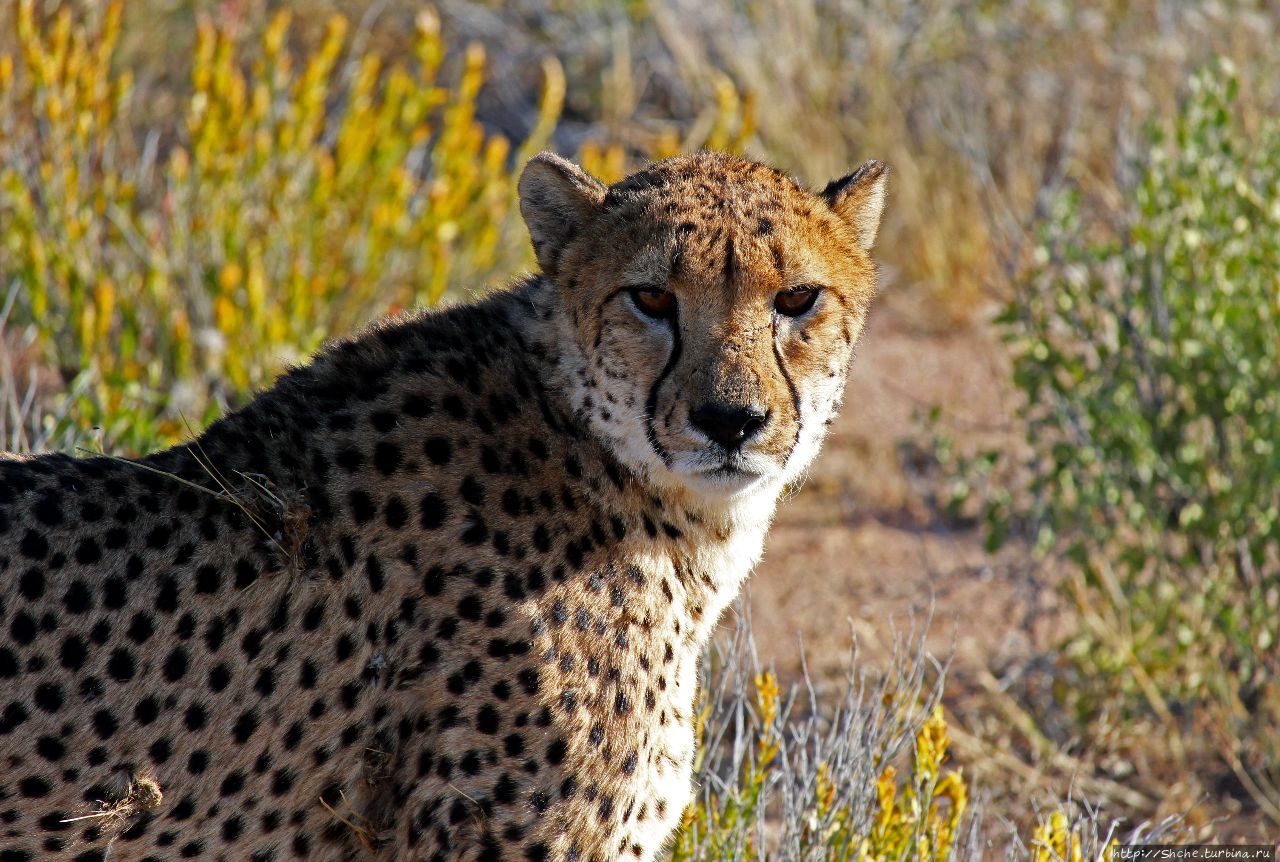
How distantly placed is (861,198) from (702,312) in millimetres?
529

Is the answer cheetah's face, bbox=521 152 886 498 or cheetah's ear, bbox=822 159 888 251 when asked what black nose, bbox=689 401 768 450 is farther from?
cheetah's ear, bbox=822 159 888 251

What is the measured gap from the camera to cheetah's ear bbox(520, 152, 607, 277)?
259cm

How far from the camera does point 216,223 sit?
4621mm

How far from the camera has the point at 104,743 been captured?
2.21 m

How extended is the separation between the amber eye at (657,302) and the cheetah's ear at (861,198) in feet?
1.45

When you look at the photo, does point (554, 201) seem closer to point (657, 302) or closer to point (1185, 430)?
point (657, 302)

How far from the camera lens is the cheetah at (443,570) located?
2.23 metres

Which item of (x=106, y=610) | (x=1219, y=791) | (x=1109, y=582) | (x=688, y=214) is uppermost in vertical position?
(x=688, y=214)

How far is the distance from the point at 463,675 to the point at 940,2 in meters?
6.46

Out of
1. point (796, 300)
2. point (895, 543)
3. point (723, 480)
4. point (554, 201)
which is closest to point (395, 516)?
point (723, 480)

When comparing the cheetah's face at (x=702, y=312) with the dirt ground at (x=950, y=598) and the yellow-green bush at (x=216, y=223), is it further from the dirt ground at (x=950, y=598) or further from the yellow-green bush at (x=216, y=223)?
the yellow-green bush at (x=216, y=223)

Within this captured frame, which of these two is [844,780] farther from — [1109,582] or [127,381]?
[127,381]

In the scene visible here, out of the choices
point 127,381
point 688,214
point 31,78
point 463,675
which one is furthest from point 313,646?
point 31,78

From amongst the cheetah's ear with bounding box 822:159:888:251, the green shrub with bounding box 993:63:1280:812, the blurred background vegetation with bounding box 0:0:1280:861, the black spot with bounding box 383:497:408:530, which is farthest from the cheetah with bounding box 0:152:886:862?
the green shrub with bounding box 993:63:1280:812
